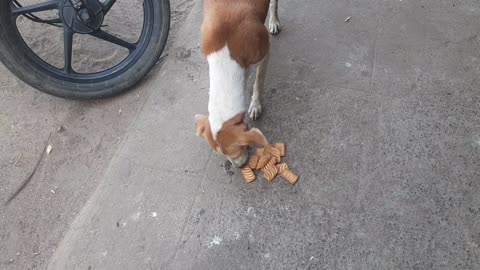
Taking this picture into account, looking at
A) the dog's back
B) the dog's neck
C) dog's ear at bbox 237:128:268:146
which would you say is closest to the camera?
dog's ear at bbox 237:128:268:146

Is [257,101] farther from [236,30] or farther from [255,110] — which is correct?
[236,30]

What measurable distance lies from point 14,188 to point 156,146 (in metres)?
1.29

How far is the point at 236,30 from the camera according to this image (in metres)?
2.90

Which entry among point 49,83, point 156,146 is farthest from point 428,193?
point 49,83

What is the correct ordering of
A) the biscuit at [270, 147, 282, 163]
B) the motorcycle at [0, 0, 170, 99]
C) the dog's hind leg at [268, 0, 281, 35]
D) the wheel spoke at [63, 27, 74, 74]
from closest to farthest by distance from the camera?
the biscuit at [270, 147, 282, 163], the motorcycle at [0, 0, 170, 99], the wheel spoke at [63, 27, 74, 74], the dog's hind leg at [268, 0, 281, 35]

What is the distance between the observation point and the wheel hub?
348cm

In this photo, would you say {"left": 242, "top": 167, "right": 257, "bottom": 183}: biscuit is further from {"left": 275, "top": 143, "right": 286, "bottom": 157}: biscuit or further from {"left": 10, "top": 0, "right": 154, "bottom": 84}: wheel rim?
{"left": 10, "top": 0, "right": 154, "bottom": 84}: wheel rim

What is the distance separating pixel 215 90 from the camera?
9.34ft

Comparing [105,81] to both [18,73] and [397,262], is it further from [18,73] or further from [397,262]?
[397,262]

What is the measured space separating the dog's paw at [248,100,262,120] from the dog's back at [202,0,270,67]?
49 cm

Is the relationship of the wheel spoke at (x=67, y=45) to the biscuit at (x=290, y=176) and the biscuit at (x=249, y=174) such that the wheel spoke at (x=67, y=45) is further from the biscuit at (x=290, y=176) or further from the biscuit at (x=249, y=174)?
the biscuit at (x=290, y=176)

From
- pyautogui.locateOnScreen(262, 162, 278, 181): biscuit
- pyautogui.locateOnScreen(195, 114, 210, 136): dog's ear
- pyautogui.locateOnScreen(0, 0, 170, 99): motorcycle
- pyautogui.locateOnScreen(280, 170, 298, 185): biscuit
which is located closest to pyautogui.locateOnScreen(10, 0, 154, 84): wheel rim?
pyautogui.locateOnScreen(0, 0, 170, 99): motorcycle

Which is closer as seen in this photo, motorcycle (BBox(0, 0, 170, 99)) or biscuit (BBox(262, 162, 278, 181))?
biscuit (BBox(262, 162, 278, 181))

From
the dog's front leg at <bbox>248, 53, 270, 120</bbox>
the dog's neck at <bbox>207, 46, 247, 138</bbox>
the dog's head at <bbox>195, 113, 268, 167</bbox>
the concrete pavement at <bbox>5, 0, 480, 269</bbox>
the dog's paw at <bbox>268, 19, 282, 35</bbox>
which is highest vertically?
the dog's neck at <bbox>207, 46, 247, 138</bbox>
